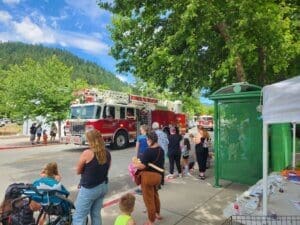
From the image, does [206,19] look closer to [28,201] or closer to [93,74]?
[28,201]

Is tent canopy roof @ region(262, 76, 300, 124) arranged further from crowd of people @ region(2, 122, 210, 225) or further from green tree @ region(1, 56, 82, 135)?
green tree @ region(1, 56, 82, 135)

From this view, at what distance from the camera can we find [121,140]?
70.3 ft

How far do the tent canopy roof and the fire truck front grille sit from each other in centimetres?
1545

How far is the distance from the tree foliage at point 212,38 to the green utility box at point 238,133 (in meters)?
1.57

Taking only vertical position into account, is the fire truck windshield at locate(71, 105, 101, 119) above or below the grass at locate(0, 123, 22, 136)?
above

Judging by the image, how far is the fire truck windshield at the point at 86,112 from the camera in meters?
20.1

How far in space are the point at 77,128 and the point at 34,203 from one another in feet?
48.1

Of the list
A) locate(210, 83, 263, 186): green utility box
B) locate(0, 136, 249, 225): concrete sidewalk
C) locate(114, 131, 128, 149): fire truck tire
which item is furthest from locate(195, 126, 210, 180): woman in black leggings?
locate(114, 131, 128, 149): fire truck tire

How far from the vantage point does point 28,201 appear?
17.7 feet

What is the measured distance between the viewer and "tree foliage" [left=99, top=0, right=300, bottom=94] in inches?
410

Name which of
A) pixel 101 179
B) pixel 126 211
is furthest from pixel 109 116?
pixel 126 211

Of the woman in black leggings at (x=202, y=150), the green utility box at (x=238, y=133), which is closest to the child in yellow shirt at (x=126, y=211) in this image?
the green utility box at (x=238, y=133)

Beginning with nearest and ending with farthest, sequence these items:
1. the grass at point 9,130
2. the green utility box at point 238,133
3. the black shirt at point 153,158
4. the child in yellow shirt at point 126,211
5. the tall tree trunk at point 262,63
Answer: the child in yellow shirt at point 126,211 → the black shirt at point 153,158 → the green utility box at point 238,133 → the tall tree trunk at point 262,63 → the grass at point 9,130

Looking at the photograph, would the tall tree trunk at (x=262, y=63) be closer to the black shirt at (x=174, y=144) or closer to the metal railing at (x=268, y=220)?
the black shirt at (x=174, y=144)
